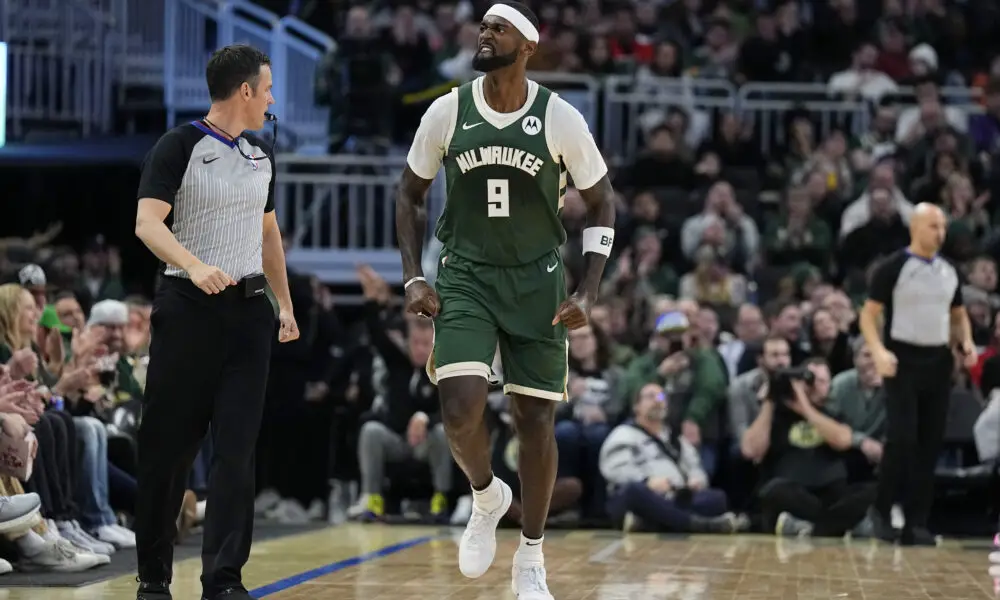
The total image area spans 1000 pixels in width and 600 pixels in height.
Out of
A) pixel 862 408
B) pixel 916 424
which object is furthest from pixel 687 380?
pixel 916 424

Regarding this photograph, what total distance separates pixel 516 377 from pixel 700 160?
10201mm

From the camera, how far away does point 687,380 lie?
12.2m

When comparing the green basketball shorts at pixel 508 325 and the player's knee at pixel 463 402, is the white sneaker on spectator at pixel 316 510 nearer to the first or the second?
the green basketball shorts at pixel 508 325

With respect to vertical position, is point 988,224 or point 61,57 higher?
point 61,57

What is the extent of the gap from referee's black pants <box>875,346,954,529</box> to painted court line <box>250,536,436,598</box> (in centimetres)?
315

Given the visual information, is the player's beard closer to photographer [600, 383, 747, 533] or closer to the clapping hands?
the clapping hands

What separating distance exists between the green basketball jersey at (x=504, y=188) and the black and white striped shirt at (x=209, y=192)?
0.81 m

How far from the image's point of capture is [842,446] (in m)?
11.6

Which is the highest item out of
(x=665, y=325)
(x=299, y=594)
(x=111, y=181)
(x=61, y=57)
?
(x=61, y=57)

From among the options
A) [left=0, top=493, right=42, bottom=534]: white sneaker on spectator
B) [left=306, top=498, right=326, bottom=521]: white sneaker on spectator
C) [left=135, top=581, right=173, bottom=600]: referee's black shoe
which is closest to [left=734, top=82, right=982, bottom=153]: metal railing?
[left=306, top=498, right=326, bottom=521]: white sneaker on spectator

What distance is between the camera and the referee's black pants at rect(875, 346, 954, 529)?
10727 mm

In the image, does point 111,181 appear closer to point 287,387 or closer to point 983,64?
point 287,387

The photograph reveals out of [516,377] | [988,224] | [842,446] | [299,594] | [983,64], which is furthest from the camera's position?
[983,64]

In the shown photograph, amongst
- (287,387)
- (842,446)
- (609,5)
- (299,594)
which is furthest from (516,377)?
(609,5)
